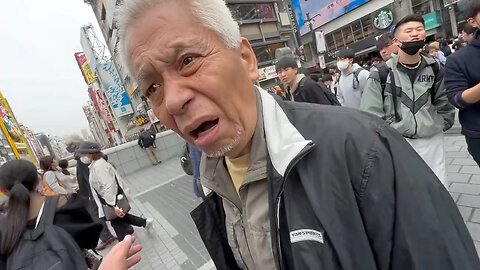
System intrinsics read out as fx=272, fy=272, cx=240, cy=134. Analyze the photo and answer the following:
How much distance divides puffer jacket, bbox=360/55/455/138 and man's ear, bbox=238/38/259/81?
1.77m

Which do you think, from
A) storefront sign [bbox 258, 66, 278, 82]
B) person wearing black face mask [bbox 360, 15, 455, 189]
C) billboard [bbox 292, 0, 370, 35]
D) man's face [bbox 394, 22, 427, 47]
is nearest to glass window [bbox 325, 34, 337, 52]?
billboard [bbox 292, 0, 370, 35]

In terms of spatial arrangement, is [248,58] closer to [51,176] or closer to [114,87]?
[51,176]

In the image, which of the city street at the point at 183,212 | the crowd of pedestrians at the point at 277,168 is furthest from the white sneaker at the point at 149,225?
the crowd of pedestrians at the point at 277,168

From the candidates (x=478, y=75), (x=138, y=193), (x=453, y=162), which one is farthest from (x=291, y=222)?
(x=138, y=193)

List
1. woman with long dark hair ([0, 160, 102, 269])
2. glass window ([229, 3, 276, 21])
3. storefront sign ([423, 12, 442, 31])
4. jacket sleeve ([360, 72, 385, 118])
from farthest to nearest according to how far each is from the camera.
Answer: glass window ([229, 3, 276, 21]) → storefront sign ([423, 12, 442, 31]) → jacket sleeve ([360, 72, 385, 118]) → woman with long dark hair ([0, 160, 102, 269])

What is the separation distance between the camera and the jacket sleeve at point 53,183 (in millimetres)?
4994

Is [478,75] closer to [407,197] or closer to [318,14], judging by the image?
[407,197]

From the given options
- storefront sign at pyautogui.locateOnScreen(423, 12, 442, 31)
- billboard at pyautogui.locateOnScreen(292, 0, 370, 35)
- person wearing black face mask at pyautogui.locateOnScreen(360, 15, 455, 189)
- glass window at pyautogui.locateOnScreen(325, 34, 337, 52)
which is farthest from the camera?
glass window at pyautogui.locateOnScreen(325, 34, 337, 52)

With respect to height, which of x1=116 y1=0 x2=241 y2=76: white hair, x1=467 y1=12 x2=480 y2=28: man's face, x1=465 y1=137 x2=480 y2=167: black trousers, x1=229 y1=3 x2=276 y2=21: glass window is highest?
x1=229 y1=3 x2=276 y2=21: glass window

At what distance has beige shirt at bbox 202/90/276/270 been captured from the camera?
104 cm

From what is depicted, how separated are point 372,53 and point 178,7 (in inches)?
1048

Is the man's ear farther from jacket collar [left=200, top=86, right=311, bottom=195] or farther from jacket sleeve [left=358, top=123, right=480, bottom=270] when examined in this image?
jacket sleeve [left=358, top=123, right=480, bottom=270]

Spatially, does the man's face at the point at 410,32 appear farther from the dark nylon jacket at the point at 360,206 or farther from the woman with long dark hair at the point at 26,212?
the woman with long dark hair at the point at 26,212

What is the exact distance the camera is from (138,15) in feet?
3.33
